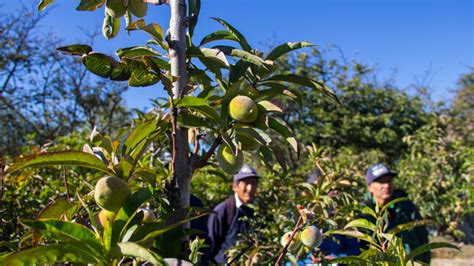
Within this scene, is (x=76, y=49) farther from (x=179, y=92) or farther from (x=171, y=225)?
(x=171, y=225)

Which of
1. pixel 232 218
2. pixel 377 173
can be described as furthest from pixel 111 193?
pixel 377 173

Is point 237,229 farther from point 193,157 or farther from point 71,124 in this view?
point 71,124

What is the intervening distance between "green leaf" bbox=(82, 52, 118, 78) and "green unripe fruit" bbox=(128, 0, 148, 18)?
24 cm

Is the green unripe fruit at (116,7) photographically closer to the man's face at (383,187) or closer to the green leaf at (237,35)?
the green leaf at (237,35)

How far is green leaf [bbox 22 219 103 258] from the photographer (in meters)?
0.63

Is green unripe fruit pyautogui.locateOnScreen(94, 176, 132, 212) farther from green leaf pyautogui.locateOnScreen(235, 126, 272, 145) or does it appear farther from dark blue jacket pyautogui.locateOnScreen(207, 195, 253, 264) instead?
dark blue jacket pyautogui.locateOnScreen(207, 195, 253, 264)

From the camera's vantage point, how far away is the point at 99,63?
804mm

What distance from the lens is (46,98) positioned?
1321 centimetres

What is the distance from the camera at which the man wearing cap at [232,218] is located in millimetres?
3002

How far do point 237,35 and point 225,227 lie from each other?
2.29 metres

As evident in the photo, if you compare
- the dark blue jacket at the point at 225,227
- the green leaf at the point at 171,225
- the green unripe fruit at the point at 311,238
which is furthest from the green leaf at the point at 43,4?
the dark blue jacket at the point at 225,227

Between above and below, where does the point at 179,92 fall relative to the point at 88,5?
below

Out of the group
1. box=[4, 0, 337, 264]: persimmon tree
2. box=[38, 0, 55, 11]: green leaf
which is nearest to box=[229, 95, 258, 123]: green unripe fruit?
box=[4, 0, 337, 264]: persimmon tree

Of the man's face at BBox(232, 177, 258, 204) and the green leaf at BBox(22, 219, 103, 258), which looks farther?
the man's face at BBox(232, 177, 258, 204)
